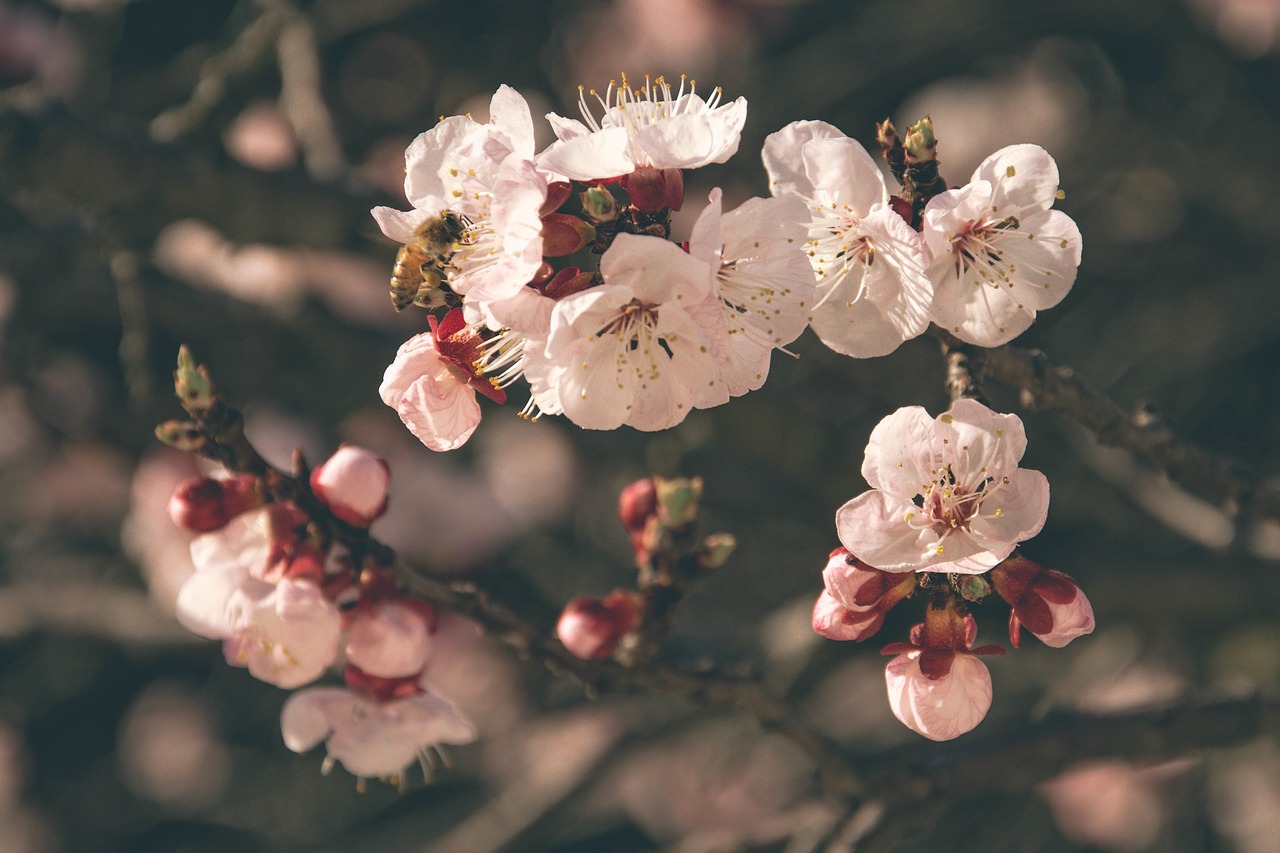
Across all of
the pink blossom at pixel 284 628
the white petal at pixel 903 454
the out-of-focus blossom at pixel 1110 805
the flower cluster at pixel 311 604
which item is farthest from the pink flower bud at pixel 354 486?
the out-of-focus blossom at pixel 1110 805

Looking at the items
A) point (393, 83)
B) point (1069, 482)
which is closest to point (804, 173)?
point (1069, 482)

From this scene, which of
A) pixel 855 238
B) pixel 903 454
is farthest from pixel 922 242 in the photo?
pixel 903 454

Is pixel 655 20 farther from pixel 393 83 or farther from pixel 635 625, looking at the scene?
pixel 635 625

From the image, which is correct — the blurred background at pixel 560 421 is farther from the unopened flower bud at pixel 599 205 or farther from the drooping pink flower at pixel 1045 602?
the unopened flower bud at pixel 599 205

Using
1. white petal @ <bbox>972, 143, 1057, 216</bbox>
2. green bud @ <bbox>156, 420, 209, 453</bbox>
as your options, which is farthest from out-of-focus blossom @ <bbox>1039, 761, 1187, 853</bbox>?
green bud @ <bbox>156, 420, 209, 453</bbox>

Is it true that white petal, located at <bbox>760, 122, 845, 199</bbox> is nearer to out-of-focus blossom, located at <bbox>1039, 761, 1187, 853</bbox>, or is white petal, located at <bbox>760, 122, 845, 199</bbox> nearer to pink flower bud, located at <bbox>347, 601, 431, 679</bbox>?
pink flower bud, located at <bbox>347, 601, 431, 679</bbox>

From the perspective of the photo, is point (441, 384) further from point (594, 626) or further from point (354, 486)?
point (594, 626)
